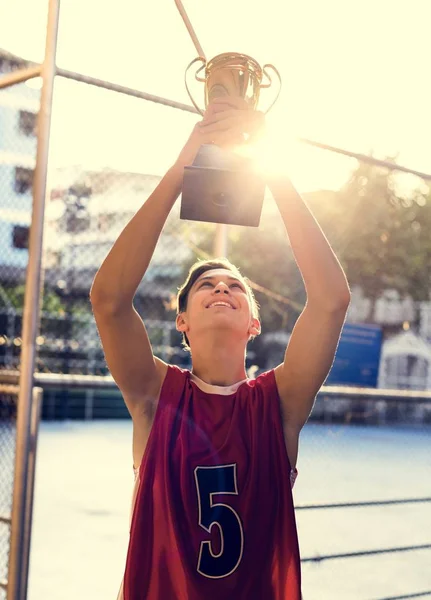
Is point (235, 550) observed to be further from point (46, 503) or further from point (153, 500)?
point (46, 503)

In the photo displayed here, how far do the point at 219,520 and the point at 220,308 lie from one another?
0.46m

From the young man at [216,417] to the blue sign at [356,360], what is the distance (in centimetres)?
1235

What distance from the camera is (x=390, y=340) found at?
17188 millimetres

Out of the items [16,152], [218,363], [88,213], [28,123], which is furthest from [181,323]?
[88,213]

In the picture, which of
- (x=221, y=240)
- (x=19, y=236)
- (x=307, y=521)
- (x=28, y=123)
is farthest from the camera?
(x=307, y=521)

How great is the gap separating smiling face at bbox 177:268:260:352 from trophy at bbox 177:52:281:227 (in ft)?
0.58

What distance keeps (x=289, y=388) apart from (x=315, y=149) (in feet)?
4.44

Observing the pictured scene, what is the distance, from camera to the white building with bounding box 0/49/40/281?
2.63 m

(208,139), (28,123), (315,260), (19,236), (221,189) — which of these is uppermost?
(28,123)

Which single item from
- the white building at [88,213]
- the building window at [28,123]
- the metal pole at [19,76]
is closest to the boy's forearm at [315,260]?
the metal pole at [19,76]

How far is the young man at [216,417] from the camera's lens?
1.35 meters

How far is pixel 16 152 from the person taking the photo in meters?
3.77

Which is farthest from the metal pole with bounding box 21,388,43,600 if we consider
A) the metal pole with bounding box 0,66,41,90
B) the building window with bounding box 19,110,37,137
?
the building window with bounding box 19,110,37,137

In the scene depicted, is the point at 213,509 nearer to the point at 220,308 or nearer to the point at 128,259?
the point at 220,308
